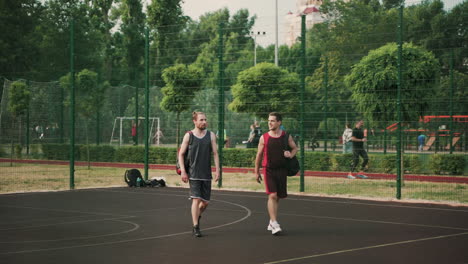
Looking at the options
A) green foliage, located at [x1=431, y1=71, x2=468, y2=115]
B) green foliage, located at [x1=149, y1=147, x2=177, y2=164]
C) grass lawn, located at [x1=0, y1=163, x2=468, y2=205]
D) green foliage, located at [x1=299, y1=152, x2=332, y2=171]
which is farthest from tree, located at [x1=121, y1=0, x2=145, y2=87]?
grass lawn, located at [x1=0, y1=163, x2=468, y2=205]

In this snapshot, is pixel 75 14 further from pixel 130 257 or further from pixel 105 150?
pixel 130 257

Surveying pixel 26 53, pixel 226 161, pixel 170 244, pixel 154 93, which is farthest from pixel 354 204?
pixel 26 53

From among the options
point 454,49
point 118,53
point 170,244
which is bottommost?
point 170,244

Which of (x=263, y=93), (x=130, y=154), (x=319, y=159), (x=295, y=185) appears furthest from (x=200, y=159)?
(x=130, y=154)

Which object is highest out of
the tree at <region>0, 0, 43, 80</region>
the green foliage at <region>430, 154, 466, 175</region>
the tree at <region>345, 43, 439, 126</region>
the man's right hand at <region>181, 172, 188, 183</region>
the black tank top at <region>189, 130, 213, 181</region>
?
the tree at <region>0, 0, 43, 80</region>

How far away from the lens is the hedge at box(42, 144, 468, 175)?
21.8m

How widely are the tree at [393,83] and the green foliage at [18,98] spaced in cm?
1549

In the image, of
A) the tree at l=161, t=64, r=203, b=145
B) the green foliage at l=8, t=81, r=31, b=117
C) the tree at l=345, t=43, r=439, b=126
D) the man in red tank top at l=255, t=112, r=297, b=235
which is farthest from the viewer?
the green foliage at l=8, t=81, r=31, b=117

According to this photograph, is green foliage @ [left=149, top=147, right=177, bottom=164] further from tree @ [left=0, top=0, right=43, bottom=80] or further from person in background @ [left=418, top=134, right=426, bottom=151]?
tree @ [left=0, top=0, right=43, bottom=80]

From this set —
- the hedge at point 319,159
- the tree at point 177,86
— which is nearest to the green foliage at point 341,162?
the hedge at point 319,159

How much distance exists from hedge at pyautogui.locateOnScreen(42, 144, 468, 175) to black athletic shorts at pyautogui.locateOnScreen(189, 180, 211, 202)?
12.6m

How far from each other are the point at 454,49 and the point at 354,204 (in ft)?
40.5

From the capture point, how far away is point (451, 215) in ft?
39.6

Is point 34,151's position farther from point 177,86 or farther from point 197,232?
point 197,232
